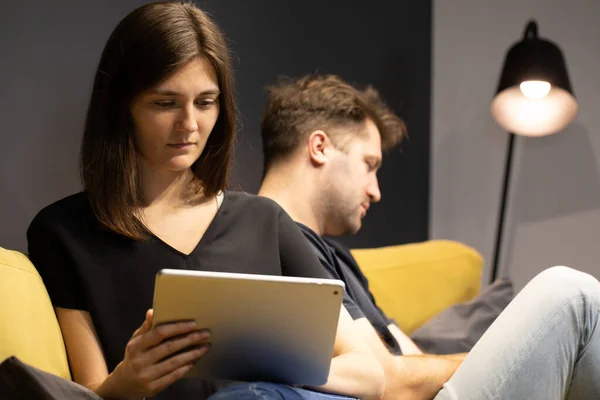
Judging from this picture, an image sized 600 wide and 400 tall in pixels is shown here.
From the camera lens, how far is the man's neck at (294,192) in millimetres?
2125

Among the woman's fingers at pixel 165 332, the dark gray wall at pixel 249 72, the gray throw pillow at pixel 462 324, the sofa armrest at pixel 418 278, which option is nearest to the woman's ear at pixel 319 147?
the dark gray wall at pixel 249 72

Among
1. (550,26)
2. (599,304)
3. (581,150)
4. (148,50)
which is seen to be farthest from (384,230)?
(148,50)

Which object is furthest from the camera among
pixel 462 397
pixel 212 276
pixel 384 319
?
pixel 384 319

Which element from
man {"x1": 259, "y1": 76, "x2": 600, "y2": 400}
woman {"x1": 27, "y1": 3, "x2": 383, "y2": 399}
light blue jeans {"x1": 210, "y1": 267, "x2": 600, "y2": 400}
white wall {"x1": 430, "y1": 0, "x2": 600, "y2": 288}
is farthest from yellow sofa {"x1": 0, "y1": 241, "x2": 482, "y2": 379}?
woman {"x1": 27, "y1": 3, "x2": 383, "y2": 399}

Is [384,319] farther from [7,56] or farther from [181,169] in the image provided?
[7,56]

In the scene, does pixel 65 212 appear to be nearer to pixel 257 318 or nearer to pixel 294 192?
pixel 257 318

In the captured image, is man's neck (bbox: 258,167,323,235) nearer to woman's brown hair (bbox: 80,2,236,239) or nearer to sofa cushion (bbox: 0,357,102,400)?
woman's brown hair (bbox: 80,2,236,239)

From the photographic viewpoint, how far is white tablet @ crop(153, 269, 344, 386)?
120 centimetres

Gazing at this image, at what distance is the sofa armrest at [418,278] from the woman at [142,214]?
2.93ft

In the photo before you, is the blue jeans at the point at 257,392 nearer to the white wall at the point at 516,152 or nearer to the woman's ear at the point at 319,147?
the woman's ear at the point at 319,147

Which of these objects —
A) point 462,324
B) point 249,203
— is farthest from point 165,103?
point 462,324

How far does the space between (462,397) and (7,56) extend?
1185 mm

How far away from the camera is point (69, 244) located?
1.50 meters

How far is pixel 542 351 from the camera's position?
64.9 inches
